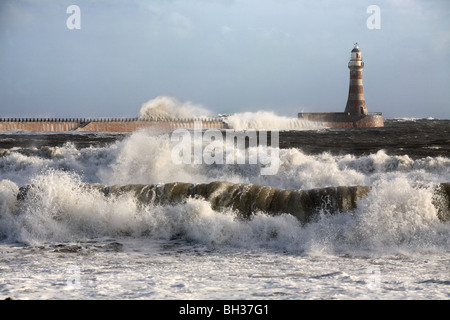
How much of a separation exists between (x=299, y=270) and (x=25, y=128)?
4023 centimetres

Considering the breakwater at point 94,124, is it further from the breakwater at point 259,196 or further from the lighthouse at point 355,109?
the breakwater at point 259,196

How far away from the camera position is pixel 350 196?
29.5 feet

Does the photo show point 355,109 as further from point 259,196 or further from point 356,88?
point 259,196

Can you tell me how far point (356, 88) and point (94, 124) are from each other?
25565 mm

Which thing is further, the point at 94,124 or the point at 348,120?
the point at 348,120

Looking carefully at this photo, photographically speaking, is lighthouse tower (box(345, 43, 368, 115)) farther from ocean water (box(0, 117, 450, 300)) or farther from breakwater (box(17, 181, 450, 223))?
ocean water (box(0, 117, 450, 300))

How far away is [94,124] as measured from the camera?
4506cm

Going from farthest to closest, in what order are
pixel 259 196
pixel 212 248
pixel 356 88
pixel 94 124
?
pixel 356 88
pixel 94 124
pixel 259 196
pixel 212 248

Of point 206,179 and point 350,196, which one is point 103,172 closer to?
point 206,179

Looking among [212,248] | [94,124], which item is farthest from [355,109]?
[212,248]

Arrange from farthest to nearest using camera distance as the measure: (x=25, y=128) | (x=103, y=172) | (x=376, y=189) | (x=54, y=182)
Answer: (x=25, y=128), (x=103, y=172), (x=54, y=182), (x=376, y=189)

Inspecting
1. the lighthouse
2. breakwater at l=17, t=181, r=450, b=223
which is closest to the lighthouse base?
the lighthouse

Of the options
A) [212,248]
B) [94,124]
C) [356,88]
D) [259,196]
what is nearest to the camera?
[212,248]

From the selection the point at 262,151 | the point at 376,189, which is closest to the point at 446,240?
the point at 376,189
